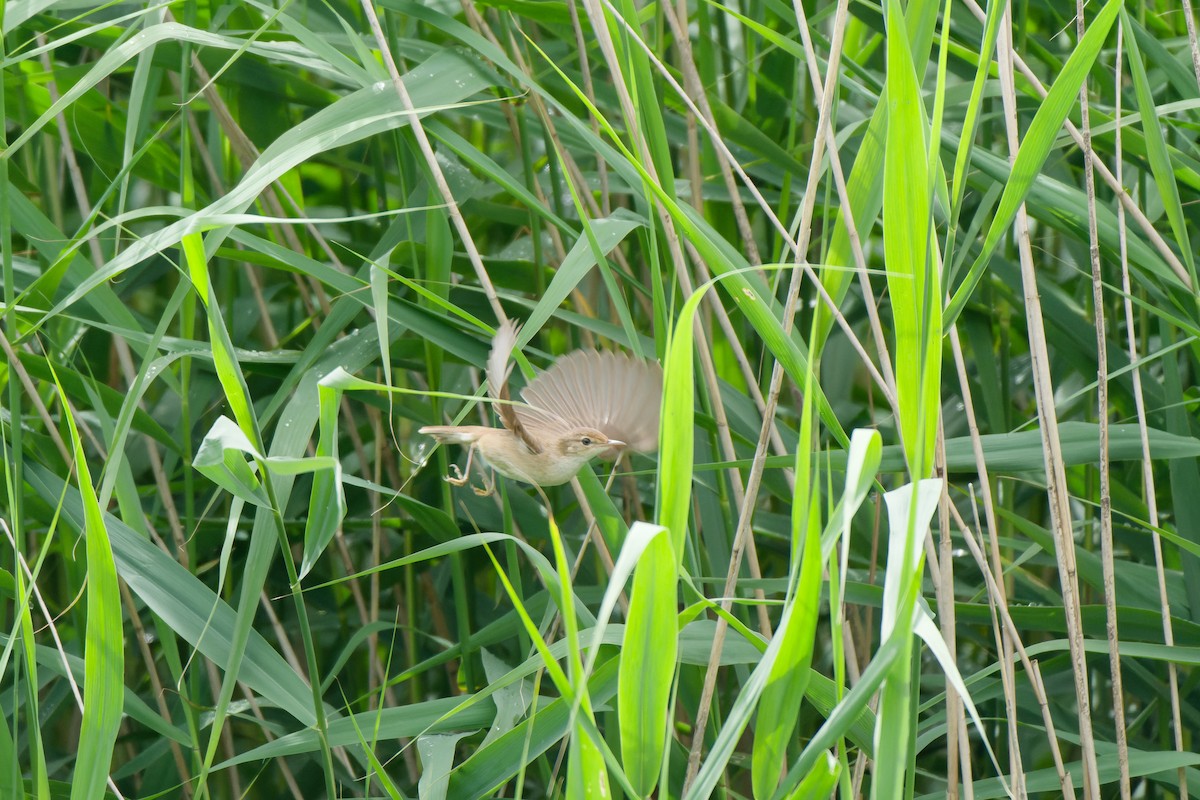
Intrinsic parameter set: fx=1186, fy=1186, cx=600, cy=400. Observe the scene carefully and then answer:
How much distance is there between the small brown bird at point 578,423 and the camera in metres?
1.13

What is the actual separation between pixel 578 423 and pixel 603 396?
0.07 meters

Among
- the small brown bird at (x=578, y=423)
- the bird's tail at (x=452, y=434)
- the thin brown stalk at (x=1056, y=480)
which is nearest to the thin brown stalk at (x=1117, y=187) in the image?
the thin brown stalk at (x=1056, y=480)

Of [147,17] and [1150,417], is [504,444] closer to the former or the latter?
[147,17]

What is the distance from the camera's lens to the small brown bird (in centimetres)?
113

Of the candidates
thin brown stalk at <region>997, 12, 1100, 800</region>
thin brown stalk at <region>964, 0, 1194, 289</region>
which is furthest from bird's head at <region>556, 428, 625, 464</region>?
thin brown stalk at <region>964, 0, 1194, 289</region>

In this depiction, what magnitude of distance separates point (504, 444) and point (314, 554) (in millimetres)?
353

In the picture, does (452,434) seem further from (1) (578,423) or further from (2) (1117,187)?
(2) (1117,187)

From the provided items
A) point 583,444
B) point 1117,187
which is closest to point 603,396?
point 583,444

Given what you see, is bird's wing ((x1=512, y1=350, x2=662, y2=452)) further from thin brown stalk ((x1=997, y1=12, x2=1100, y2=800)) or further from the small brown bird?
thin brown stalk ((x1=997, y1=12, x2=1100, y2=800))

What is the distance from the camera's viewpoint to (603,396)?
1.16 m

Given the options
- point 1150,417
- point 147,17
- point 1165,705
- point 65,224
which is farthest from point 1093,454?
point 65,224

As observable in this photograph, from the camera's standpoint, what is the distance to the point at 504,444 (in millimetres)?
1173

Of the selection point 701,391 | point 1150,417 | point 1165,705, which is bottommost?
point 1165,705

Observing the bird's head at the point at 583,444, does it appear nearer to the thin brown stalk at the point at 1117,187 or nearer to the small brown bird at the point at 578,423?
the small brown bird at the point at 578,423
